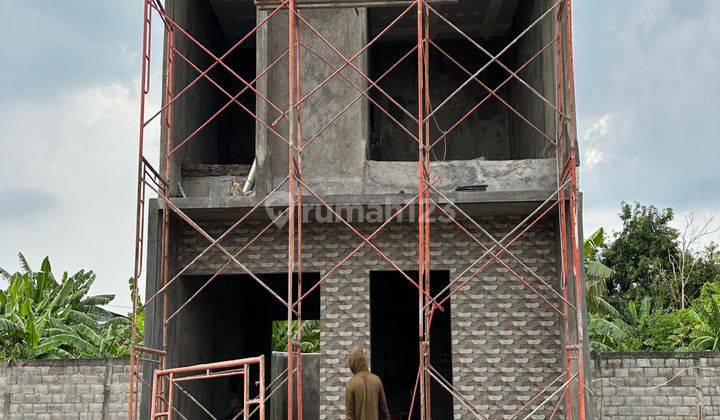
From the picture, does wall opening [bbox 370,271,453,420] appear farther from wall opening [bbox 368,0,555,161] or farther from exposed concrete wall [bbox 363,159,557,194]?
exposed concrete wall [bbox 363,159,557,194]

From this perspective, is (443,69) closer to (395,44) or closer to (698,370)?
(395,44)

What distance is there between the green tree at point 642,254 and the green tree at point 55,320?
59.5ft

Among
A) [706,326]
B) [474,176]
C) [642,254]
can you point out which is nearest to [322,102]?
[474,176]

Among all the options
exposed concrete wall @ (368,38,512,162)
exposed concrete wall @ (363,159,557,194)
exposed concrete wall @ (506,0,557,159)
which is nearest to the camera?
exposed concrete wall @ (363,159,557,194)

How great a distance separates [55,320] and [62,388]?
5.95m

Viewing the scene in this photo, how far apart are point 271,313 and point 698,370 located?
8631mm

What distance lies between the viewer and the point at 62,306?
2095 centimetres

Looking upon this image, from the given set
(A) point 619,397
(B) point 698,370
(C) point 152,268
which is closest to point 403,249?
(C) point 152,268

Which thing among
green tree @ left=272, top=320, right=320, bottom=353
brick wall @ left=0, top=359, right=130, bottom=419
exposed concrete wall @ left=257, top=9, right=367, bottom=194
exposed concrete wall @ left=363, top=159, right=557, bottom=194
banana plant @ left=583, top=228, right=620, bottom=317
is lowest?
brick wall @ left=0, top=359, right=130, bottom=419

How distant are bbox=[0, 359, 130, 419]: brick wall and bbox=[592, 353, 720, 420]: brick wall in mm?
7520

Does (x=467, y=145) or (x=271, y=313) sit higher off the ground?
(x=467, y=145)

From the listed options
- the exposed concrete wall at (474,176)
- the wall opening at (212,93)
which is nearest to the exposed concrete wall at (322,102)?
the exposed concrete wall at (474,176)

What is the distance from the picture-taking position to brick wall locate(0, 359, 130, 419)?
1286 cm

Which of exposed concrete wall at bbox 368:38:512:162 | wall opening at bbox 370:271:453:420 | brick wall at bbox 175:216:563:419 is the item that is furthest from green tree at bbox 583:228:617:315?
brick wall at bbox 175:216:563:419
